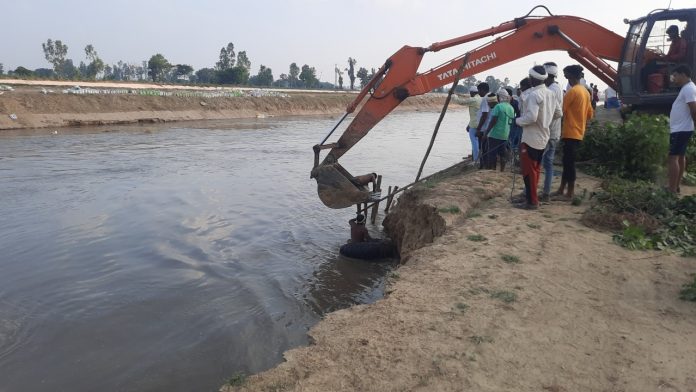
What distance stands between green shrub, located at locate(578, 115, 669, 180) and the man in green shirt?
155 cm

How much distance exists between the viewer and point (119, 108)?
33.6 meters

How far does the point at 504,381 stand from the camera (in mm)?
2971

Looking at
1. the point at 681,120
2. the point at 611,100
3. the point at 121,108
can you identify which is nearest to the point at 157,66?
the point at 121,108

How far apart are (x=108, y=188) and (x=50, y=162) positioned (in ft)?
18.6

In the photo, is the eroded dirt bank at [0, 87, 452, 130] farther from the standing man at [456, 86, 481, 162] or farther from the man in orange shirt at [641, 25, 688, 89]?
the man in orange shirt at [641, 25, 688, 89]

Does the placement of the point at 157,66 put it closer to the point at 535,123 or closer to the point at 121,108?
the point at 121,108

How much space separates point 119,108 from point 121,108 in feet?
0.49

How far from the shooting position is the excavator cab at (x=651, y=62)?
26.4 ft

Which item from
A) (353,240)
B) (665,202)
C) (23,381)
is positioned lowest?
(23,381)

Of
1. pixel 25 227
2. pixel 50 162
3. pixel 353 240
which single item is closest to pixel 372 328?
pixel 353 240

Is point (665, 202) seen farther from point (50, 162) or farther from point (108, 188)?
point (50, 162)

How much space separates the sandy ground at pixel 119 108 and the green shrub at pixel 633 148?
28.6 meters

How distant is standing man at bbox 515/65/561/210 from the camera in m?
6.20

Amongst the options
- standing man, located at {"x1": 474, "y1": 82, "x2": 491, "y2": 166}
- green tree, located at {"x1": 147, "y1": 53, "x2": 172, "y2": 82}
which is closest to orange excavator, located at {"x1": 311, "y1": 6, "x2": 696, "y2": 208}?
standing man, located at {"x1": 474, "y1": 82, "x2": 491, "y2": 166}
